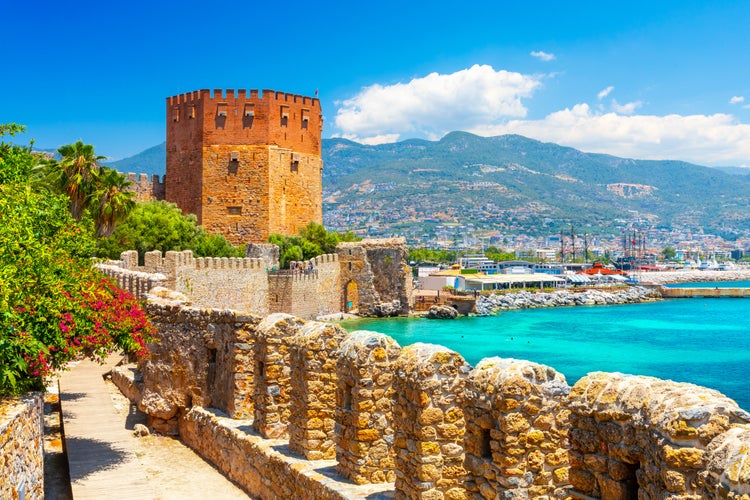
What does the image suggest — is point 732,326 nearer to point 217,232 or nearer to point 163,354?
point 217,232

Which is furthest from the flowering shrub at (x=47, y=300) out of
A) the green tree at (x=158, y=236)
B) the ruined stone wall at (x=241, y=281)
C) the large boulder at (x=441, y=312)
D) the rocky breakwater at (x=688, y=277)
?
the rocky breakwater at (x=688, y=277)

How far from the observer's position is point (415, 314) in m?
50.6

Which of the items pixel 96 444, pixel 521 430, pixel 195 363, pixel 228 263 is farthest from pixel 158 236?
pixel 521 430

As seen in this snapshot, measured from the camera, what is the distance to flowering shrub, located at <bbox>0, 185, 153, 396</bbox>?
7.24 metres

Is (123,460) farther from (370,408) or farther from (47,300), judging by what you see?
(370,408)

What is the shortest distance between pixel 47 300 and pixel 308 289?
3314cm

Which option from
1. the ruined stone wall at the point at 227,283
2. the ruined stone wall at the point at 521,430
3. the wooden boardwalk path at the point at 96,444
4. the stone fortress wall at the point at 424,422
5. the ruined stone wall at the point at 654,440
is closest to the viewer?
the ruined stone wall at the point at 654,440

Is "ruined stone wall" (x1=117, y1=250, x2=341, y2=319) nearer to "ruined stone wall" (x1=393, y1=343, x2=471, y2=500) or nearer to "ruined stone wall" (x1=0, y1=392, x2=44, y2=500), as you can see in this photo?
"ruined stone wall" (x1=0, y1=392, x2=44, y2=500)

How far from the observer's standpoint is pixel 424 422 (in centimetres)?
609

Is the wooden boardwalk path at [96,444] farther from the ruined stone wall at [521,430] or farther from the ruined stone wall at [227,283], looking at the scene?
the ruined stone wall at [227,283]

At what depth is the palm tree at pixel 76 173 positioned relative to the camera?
22.8 m

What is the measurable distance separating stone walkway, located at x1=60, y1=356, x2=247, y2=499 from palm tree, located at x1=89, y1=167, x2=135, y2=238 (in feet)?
34.8

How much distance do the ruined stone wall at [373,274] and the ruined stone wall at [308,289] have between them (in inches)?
35.7

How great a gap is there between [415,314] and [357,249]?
719 cm
